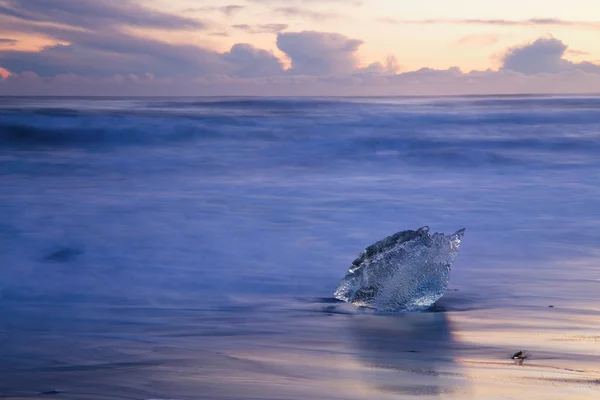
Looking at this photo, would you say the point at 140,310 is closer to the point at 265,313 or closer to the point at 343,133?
the point at 265,313

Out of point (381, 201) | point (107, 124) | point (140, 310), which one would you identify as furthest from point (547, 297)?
point (107, 124)

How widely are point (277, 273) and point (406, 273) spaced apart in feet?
6.01

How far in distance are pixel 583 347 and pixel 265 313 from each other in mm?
1988

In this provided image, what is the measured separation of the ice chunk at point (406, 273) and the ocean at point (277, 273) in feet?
0.39

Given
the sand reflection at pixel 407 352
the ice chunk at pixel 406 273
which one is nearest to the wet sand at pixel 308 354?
the sand reflection at pixel 407 352

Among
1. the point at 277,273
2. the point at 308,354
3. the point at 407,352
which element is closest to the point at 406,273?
the point at 407,352

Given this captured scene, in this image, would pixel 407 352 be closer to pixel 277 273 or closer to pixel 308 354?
pixel 308 354

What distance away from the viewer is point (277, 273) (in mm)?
6602

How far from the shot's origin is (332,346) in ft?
13.8

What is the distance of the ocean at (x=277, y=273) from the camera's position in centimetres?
368

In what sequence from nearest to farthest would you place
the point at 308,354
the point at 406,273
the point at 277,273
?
the point at 308,354 → the point at 406,273 → the point at 277,273

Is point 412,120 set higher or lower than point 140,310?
higher

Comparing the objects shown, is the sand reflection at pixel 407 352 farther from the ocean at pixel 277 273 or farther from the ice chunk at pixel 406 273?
the ice chunk at pixel 406 273

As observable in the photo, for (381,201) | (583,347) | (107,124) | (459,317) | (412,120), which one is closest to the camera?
(583,347)
